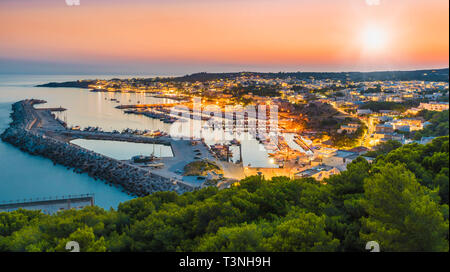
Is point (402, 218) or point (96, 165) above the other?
point (402, 218)

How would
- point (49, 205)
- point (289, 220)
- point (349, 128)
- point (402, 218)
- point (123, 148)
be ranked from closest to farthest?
point (402, 218) → point (289, 220) → point (49, 205) → point (349, 128) → point (123, 148)

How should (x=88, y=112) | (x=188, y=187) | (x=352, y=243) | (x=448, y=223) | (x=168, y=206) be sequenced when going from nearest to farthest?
(x=448, y=223) < (x=352, y=243) < (x=168, y=206) < (x=188, y=187) < (x=88, y=112)

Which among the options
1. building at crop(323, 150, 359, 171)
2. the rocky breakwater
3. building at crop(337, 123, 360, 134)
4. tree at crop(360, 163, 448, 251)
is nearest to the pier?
the rocky breakwater

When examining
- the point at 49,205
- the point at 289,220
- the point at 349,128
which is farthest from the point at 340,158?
the point at 49,205

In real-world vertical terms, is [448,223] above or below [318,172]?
above

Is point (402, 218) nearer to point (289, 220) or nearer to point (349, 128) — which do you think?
point (289, 220)

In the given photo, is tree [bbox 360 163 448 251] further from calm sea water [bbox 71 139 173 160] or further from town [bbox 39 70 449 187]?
calm sea water [bbox 71 139 173 160]

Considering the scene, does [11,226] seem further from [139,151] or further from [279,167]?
[139,151]

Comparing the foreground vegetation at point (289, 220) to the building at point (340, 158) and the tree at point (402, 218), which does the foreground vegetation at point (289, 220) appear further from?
the building at point (340, 158)
